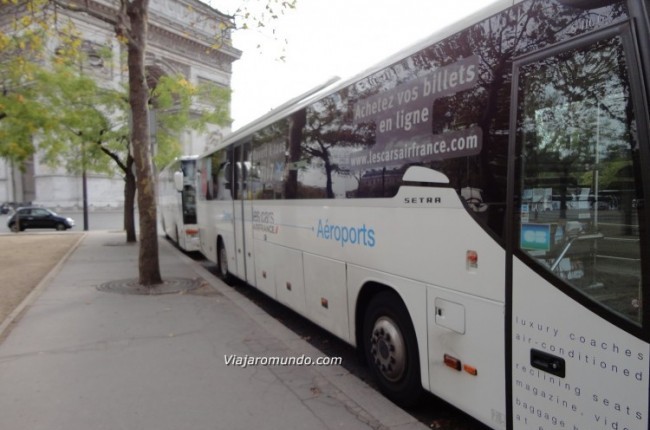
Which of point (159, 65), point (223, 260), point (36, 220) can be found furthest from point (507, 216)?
point (159, 65)

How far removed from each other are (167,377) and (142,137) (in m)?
5.86

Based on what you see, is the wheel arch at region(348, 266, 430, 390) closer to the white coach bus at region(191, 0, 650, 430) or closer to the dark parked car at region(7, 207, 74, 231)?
the white coach bus at region(191, 0, 650, 430)

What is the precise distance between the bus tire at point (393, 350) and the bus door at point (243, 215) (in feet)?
13.1

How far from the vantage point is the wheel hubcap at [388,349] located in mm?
3986

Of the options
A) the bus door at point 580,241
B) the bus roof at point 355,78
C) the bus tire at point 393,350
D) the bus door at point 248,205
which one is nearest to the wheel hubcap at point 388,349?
the bus tire at point 393,350

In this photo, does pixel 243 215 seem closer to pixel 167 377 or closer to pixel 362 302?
pixel 167 377

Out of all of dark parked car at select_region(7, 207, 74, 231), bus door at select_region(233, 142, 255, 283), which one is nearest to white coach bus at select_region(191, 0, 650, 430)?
bus door at select_region(233, 142, 255, 283)

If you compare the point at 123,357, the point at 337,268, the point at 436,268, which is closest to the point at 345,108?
the point at 337,268

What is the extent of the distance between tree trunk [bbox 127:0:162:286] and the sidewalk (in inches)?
72.3

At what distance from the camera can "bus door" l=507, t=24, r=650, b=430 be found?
2211mm

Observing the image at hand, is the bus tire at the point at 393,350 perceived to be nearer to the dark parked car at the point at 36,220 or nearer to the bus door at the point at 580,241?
the bus door at the point at 580,241

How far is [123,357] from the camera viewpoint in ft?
17.1

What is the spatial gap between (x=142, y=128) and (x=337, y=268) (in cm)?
602

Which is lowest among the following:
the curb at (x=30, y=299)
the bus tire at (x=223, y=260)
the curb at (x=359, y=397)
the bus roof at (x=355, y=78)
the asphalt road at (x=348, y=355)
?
the asphalt road at (x=348, y=355)
